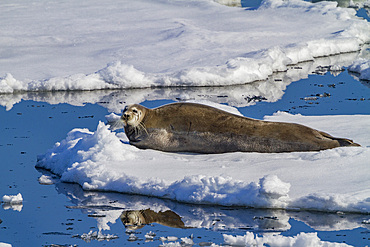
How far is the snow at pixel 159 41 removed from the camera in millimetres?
13113

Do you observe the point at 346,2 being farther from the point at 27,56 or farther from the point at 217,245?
the point at 217,245

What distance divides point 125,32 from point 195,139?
1063 centimetres

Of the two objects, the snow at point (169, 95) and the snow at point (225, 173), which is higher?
the snow at point (225, 173)

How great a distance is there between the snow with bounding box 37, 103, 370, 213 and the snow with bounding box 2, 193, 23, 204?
67cm

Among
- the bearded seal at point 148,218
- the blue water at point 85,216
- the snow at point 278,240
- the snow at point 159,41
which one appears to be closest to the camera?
the snow at point 278,240

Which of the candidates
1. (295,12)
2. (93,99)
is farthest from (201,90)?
(295,12)

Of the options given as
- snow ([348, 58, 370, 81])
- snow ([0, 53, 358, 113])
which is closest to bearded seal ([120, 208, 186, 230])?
snow ([0, 53, 358, 113])

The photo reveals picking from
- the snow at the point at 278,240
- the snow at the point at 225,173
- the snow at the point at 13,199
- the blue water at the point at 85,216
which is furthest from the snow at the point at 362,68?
the snow at the point at 278,240

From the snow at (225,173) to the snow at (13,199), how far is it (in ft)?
2.20

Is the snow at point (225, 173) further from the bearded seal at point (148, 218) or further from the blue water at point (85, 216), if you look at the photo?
the bearded seal at point (148, 218)

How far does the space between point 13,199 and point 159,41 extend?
1059 centimetres

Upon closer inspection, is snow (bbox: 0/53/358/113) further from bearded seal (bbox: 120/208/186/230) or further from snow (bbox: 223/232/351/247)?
snow (bbox: 223/232/351/247)

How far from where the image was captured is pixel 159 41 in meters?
16.7

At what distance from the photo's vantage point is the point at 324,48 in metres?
16.7
